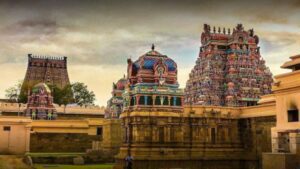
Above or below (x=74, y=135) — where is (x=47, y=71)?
above

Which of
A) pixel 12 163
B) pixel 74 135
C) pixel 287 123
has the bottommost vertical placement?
pixel 12 163

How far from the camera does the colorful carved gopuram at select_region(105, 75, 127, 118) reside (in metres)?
38.5

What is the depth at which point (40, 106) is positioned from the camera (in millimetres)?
46219

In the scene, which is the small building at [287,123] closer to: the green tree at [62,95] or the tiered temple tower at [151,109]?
the tiered temple tower at [151,109]

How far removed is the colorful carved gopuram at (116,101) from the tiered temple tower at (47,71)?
3377cm

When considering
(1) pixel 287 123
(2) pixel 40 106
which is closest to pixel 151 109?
(1) pixel 287 123

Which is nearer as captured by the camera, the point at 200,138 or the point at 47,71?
the point at 200,138

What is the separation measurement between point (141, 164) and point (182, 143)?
9.94 ft

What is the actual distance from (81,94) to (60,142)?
1204 inches

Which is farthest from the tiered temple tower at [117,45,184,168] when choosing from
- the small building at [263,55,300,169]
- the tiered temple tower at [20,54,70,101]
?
the tiered temple tower at [20,54,70,101]

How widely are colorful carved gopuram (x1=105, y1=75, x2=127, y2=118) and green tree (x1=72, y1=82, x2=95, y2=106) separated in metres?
29.5

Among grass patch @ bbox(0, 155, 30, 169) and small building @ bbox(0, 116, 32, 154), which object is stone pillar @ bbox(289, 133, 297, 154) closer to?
Answer: grass patch @ bbox(0, 155, 30, 169)

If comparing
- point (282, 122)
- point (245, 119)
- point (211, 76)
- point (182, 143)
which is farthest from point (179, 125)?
point (211, 76)

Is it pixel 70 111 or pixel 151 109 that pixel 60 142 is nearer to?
pixel 70 111
